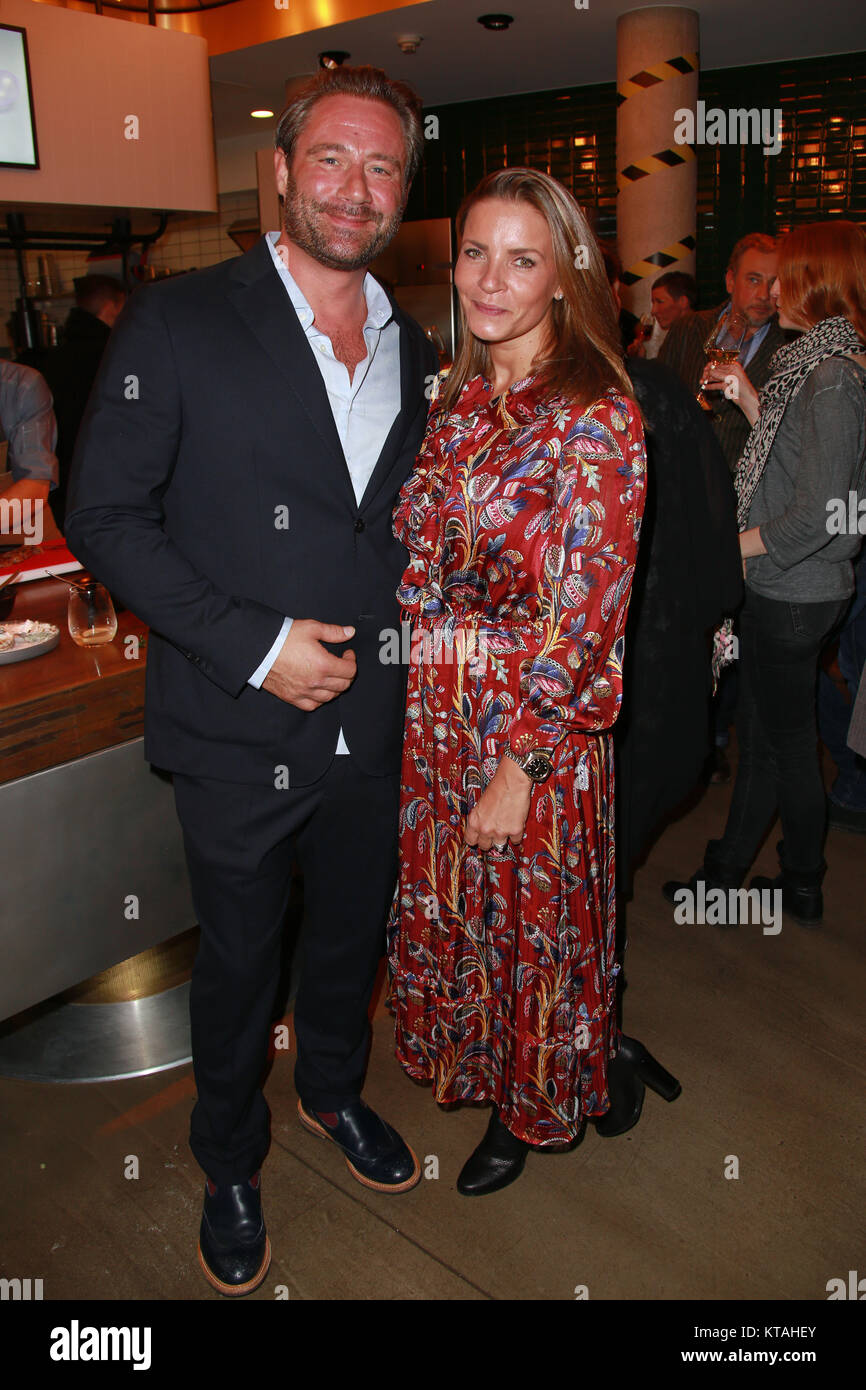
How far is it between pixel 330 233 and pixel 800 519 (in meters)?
1.36

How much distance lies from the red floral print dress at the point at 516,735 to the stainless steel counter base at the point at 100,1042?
717mm

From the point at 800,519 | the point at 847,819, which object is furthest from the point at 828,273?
the point at 847,819

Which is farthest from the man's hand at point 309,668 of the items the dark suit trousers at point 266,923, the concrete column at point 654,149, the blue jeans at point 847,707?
the concrete column at point 654,149

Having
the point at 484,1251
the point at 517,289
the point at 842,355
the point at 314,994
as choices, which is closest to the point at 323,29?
the point at 842,355

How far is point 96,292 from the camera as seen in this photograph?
15.3ft

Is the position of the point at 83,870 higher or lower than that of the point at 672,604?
lower

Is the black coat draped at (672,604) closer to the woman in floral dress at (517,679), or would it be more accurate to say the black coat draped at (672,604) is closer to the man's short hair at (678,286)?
the woman in floral dress at (517,679)

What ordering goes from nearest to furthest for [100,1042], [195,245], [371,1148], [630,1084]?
[371,1148] < [630,1084] < [100,1042] < [195,245]

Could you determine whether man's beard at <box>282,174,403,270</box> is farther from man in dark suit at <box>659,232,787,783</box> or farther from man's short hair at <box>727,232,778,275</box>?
man's short hair at <box>727,232,778,275</box>

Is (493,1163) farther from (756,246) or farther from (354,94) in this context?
(756,246)

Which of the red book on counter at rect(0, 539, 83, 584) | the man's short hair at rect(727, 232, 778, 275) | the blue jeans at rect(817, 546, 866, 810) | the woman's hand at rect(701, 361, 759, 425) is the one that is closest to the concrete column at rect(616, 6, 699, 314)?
the man's short hair at rect(727, 232, 778, 275)

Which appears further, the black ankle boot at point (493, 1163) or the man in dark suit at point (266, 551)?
the black ankle boot at point (493, 1163)

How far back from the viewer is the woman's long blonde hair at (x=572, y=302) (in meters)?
1.48

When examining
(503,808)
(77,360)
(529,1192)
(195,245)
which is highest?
(195,245)
